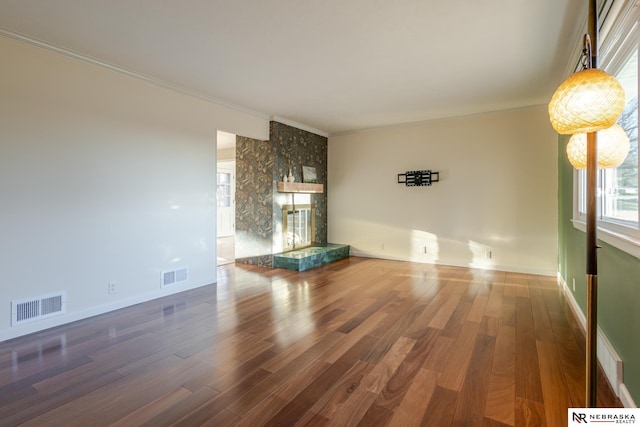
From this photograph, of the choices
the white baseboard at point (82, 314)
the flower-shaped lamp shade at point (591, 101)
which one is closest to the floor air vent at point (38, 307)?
the white baseboard at point (82, 314)

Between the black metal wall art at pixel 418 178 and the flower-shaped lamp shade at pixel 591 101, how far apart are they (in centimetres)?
463

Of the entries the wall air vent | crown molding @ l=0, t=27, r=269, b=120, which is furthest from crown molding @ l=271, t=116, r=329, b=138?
the wall air vent

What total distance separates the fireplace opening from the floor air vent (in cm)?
334

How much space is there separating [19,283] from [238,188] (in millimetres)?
3604

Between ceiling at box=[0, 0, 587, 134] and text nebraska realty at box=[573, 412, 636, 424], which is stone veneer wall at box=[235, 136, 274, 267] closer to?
ceiling at box=[0, 0, 587, 134]

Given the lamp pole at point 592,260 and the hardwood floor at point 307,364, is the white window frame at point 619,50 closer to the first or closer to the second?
the lamp pole at point 592,260

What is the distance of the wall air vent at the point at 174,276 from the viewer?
4000mm

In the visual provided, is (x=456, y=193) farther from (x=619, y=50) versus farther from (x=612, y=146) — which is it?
(x=612, y=146)

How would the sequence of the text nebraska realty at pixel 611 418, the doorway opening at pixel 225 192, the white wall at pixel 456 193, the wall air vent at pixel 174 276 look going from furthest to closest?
the doorway opening at pixel 225 192, the white wall at pixel 456 193, the wall air vent at pixel 174 276, the text nebraska realty at pixel 611 418

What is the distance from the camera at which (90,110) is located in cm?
328

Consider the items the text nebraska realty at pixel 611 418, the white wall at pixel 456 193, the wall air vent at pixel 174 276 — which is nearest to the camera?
the text nebraska realty at pixel 611 418

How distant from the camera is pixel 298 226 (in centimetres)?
625

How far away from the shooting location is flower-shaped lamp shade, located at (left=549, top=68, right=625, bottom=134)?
1218mm

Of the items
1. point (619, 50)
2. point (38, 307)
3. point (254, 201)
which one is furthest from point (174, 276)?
point (619, 50)
